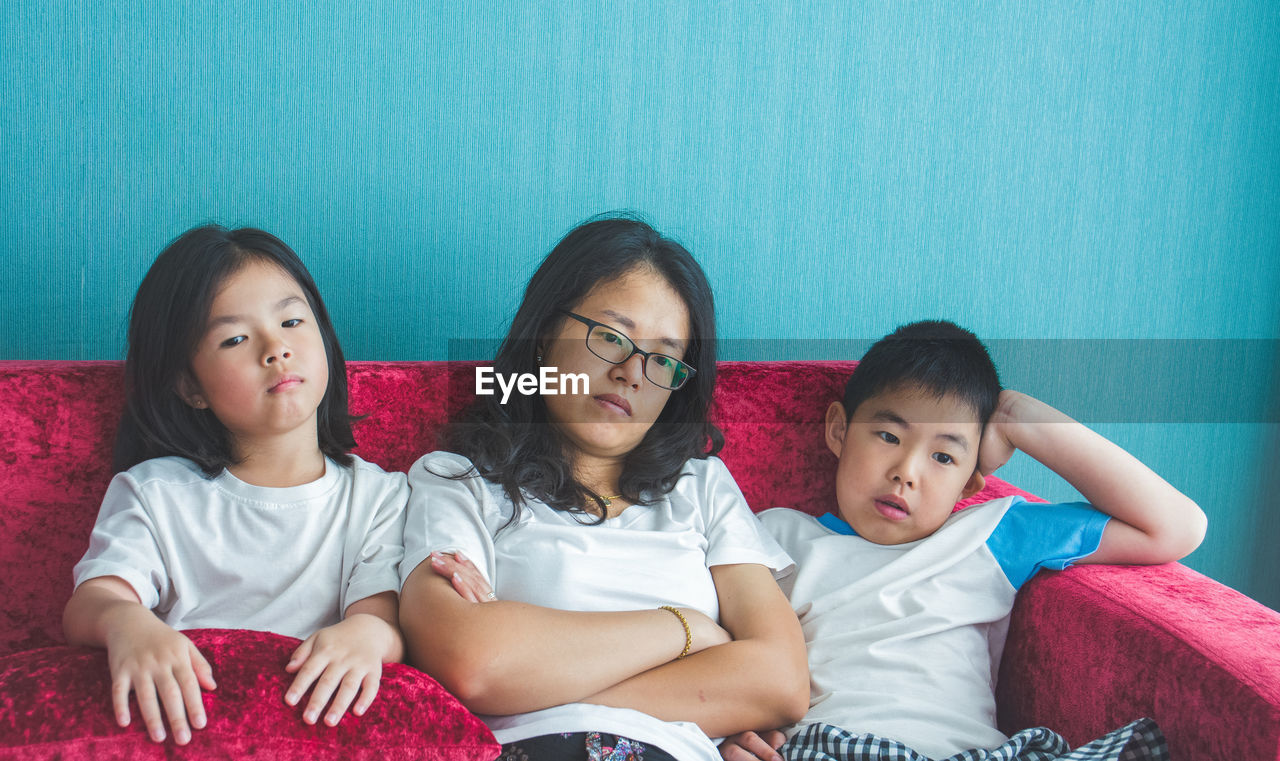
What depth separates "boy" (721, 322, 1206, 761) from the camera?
43.1 inches

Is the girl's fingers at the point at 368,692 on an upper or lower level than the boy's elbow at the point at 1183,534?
lower

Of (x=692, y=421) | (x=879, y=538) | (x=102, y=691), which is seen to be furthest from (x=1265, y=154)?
(x=102, y=691)

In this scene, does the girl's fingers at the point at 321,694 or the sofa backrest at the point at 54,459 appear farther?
the sofa backrest at the point at 54,459

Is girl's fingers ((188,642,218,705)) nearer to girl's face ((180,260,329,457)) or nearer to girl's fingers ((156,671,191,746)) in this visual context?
girl's fingers ((156,671,191,746))

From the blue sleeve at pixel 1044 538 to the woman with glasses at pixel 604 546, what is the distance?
0.34 m

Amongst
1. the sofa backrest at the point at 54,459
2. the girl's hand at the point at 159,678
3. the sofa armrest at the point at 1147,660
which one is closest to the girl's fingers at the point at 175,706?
the girl's hand at the point at 159,678

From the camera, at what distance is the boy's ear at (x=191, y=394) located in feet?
3.68

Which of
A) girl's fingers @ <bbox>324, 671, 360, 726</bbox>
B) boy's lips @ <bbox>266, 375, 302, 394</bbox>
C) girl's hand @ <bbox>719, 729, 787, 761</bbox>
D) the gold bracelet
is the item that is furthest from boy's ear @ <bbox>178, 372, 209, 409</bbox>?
girl's hand @ <bbox>719, 729, 787, 761</bbox>

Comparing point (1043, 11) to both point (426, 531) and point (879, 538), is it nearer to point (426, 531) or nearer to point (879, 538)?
point (879, 538)

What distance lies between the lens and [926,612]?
116 centimetres

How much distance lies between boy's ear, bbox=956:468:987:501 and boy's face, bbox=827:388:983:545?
32 millimetres

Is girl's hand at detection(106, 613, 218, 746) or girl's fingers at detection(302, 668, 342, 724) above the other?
girl's hand at detection(106, 613, 218, 746)

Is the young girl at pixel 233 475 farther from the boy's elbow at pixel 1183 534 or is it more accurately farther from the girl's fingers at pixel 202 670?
the boy's elbow at pixel 1183 534

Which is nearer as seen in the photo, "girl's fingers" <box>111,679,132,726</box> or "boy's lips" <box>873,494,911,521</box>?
"girl's fingers" <box>111,679,132,726</box>
